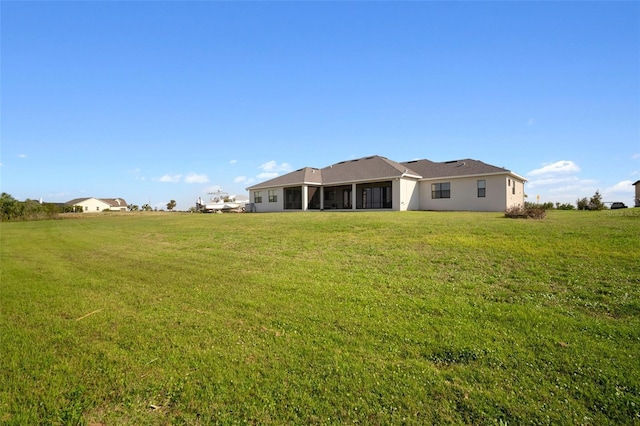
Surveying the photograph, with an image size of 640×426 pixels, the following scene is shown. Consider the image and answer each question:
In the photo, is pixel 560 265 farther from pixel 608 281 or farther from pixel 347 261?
pixel 347 261

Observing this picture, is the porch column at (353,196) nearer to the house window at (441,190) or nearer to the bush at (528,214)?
Answer: the house window at (441,190)

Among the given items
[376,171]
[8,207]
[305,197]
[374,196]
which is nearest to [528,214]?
[376,171]

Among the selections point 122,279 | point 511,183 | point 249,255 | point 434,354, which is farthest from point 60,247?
point 511,183

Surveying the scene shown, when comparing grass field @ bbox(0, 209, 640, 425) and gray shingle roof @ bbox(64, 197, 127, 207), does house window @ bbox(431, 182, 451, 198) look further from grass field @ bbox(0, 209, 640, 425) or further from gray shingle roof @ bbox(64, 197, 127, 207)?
gray shingle roof @ bbox(64, 197, 127, 207)

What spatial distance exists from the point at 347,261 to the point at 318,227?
255 inches

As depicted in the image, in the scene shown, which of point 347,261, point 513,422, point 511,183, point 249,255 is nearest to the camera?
point 513,422

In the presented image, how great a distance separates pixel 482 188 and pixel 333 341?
80.5ft

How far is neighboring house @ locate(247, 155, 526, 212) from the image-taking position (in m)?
24.5

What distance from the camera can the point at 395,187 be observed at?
2634 cm

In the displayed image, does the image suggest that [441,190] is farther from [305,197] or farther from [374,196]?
[305,197]

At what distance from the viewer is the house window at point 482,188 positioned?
24.4 metres

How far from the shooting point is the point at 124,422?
103 inches

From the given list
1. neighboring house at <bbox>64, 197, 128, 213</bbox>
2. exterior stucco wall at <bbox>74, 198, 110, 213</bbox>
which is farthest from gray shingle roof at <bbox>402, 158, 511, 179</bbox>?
exterior stucco wall at <bbox>74, 198, 110, 213</bbox>

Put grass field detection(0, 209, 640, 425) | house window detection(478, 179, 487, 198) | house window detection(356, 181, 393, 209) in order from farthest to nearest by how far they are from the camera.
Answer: house window detection(356, 181, 393, 209) < house window detection(478, 179, 487, 198) < grass field detection(0, 209, 640, 425)
